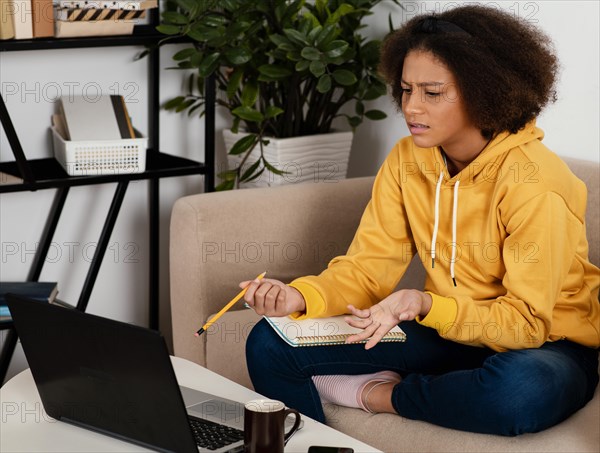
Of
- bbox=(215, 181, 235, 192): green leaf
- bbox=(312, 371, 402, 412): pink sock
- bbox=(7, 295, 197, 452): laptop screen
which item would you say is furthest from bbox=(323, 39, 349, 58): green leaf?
bbox=(7, 295, 197, 452): laptop screen

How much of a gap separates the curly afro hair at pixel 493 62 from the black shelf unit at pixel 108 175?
948 millimetres

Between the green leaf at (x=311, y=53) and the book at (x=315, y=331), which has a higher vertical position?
the green leaf at (x=311, y=53)

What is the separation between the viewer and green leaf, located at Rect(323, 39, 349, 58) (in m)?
2.37

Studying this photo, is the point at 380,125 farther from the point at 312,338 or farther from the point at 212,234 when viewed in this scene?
the point at 312,338

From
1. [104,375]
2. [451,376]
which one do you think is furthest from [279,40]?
[104,375]

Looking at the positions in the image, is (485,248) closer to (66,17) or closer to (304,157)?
(304,157)

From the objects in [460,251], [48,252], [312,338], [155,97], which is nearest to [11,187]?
[48,252]

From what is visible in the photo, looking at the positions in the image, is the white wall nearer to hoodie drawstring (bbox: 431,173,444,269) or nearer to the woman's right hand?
hoodie drawstring (bbox: 431,173,444,269)

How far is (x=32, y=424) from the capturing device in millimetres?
1373

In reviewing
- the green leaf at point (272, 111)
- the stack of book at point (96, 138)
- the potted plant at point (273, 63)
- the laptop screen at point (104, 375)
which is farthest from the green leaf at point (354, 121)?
the laptop screen at point (104, 375)

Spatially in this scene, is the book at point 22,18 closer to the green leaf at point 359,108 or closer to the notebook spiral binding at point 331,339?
the green leaf at point 359,108

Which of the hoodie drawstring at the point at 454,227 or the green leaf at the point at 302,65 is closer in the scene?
the hoodie drawstring at the point at 454,227

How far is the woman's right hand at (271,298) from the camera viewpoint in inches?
63.7

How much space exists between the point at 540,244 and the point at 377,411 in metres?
0.41
